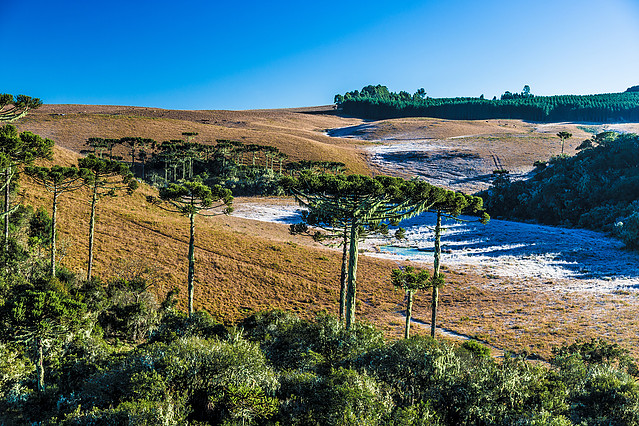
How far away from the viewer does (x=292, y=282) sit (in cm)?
3756

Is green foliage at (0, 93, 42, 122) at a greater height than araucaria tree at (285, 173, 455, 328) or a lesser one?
greater

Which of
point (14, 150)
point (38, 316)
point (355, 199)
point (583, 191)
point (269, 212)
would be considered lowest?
point (269, 212)

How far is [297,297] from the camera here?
34250 millimetres

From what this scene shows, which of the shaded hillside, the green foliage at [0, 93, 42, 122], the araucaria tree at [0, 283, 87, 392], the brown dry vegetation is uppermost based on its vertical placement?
the shaded hillside

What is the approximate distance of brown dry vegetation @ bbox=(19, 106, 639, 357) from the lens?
28641mm

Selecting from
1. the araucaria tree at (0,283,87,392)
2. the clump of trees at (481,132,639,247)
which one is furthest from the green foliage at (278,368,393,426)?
the clump of trees at (481,132,639,247)

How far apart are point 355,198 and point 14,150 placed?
20.5 meters

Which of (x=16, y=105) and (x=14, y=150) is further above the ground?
(x=16, y=105)

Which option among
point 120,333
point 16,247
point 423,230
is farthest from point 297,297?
point 423,230

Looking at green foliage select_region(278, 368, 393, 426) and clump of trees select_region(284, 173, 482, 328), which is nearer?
green foliage select_region(278, 368, 393, 426)

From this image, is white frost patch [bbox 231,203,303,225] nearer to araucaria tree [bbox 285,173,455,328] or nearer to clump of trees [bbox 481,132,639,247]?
araucaria tree [bbox 285,173,455,328]

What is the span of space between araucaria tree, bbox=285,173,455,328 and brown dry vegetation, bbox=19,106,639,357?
947cm

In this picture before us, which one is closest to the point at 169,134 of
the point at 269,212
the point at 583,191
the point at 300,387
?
the point at 269,212

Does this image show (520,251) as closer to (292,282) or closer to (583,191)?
(583,191)
